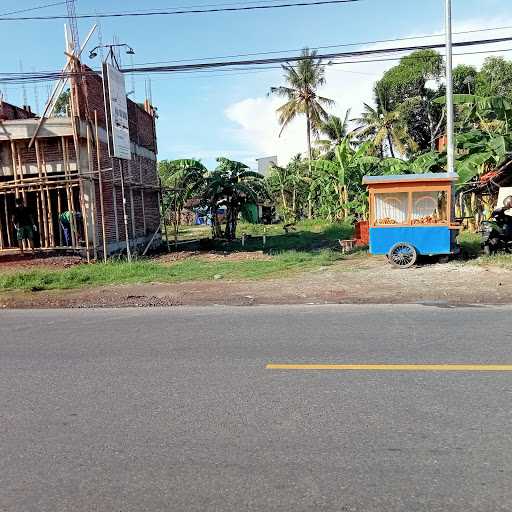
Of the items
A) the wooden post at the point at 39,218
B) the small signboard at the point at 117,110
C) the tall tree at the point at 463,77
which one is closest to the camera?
the small signboard at the point at 117,110

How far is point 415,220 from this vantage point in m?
13.2

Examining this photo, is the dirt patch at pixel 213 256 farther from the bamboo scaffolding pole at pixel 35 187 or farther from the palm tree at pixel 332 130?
the palm tree at pixel 332 130

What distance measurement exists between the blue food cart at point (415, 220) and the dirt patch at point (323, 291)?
1.79 feet

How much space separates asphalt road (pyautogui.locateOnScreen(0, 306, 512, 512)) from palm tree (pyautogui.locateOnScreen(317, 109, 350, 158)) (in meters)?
32.5

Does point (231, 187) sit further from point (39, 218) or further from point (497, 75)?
point (497, 75)

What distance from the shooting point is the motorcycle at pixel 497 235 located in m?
13.5

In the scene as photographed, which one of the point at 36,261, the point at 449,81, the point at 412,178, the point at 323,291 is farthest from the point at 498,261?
the point at 36,261

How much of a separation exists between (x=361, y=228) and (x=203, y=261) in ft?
19.9

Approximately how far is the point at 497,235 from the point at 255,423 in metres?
11.7

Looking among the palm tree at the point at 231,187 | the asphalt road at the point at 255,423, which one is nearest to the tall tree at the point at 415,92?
the palm tree at the point at 231,187

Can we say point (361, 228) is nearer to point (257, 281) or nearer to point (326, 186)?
point (257, 281)

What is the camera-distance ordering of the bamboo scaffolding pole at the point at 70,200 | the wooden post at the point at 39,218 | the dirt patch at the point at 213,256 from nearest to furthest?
the bamboo scaffolding pole at the point at 70,200
the wooden post at the point at 39,218
the dirt patch at the point at 213,256

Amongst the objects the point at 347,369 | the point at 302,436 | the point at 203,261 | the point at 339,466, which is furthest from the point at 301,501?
the point at 203,261

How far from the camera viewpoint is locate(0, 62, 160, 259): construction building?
15.5 metres
